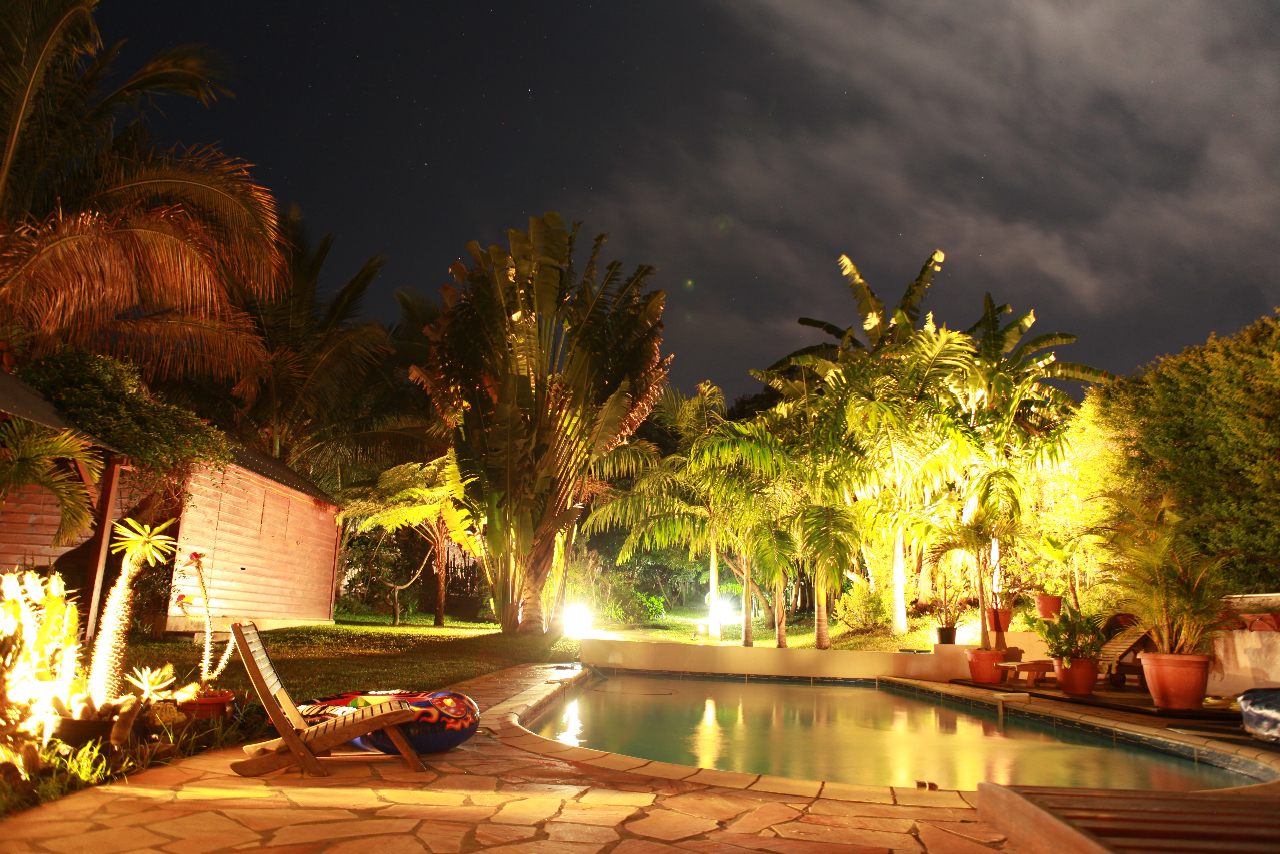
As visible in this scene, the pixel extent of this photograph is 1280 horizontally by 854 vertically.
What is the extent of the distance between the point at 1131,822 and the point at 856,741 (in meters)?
4.44

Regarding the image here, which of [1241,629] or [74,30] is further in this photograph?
[74,30]

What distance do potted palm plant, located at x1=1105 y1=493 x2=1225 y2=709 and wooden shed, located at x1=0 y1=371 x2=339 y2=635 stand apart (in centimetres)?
913

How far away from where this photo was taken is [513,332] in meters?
13.1

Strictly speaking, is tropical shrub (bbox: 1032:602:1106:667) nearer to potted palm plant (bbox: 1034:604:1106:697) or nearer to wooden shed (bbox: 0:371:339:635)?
potted palm plant (bbox: 1034:604:1106:697)

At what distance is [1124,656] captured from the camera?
880 centimetres

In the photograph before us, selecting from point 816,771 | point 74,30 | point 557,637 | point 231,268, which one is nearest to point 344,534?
point 557,637

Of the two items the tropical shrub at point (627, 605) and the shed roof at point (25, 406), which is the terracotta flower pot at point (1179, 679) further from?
the tropical shrub at point (627, 605)

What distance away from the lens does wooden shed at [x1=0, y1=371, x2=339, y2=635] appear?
8.00 m

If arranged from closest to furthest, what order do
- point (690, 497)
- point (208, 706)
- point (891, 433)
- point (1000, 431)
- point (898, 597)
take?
point (208, 706)
point (1000, 431)
point (891, 433)
point (898, 597)
point (690, 497)

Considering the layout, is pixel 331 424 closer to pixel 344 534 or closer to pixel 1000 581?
pixel 344 534

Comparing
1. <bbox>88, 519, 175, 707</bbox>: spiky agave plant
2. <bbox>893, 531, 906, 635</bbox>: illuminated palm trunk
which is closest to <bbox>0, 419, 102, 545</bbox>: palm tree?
<bbox>88, 519, 175, 707</bbox>: spiky agave plant

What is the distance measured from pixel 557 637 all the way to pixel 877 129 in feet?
38.0

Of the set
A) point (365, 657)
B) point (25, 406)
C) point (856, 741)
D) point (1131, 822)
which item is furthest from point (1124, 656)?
point (25, 406)

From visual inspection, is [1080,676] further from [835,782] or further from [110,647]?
[110,647]
